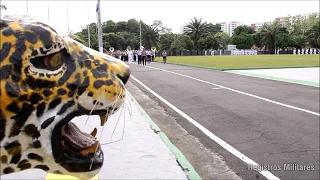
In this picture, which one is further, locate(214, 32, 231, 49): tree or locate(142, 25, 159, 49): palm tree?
locate(214, 32, 231, 49): tree

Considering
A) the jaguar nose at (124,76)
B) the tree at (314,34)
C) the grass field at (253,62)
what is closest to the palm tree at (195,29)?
the tree at (314,34)

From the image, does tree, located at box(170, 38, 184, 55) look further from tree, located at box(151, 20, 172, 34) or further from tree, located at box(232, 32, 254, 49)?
tree, located at box(232, 32, 254, 49)

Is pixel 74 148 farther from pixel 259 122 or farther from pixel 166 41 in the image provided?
pixel 166 41

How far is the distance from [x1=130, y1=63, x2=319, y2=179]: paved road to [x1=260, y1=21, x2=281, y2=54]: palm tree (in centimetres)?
6481

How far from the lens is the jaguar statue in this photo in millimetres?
1184

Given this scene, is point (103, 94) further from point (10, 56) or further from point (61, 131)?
point (10, 56)

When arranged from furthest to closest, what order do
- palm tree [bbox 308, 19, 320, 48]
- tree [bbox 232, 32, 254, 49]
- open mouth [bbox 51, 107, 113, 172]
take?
tree [bbox 232, 32, 254, 49]
palm tree [bbox 308, 19, 320, 48]
open mouth [bbox 51, 107, 113, 172]

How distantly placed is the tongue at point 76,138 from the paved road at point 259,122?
3.31 meters

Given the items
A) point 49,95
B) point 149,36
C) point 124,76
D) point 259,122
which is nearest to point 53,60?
point 49,95

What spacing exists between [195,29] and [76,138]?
77.3 meters

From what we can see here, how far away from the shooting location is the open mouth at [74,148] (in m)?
1.31

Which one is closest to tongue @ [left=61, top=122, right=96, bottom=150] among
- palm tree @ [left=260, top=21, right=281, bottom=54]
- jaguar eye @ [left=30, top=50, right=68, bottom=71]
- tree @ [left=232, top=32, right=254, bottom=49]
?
jaguar eye @ [left=30, top=50, right=68, bottom=71]

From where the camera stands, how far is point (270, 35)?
2921 inches

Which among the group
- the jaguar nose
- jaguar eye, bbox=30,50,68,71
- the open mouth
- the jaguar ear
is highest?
the jaguar ear
